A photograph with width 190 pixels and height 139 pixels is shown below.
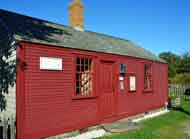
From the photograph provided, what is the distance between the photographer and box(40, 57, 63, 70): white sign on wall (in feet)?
26.4

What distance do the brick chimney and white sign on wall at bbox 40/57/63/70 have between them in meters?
5.20

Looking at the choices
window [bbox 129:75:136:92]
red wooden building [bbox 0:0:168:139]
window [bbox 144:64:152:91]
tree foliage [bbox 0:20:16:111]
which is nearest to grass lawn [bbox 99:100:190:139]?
red wooden building [bbox 0:0:168:139]

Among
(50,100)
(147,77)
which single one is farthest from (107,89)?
(147,77)

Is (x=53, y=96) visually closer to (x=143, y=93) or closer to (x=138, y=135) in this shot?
(x=138, y=135)

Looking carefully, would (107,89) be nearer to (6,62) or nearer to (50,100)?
(50,100)

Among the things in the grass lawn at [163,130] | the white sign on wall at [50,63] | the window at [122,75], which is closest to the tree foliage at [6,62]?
the white sign on wall at [50,63]

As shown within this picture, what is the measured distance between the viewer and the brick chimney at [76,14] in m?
13.5

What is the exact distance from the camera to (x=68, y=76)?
8.95 metres

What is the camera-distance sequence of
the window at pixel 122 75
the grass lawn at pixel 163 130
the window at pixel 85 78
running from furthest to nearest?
the window at pixel 122 75
the window at pixel 85 78
the grass lawn at pixel 163 130

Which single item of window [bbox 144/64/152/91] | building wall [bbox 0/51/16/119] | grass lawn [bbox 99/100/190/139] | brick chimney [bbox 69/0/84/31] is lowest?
grass lawn [bbox 99/100/190/139]

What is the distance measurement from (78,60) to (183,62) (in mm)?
41940

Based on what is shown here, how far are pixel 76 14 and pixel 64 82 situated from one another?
6245 millimetres

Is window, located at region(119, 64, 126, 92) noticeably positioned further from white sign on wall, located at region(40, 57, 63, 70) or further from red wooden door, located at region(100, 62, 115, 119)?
white sign on wall, located at region(40, 57, 63, 70)

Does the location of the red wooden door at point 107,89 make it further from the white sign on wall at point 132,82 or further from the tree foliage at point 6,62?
the tree foliage at point 6,62
